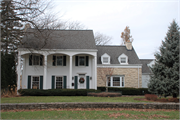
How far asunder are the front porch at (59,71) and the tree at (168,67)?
873 centimetres

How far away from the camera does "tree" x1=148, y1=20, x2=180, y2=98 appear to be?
14.4 m

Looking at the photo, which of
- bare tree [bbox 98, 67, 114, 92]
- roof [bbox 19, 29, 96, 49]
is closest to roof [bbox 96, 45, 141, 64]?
bare tree [bbox 98, 67, 114, 92]

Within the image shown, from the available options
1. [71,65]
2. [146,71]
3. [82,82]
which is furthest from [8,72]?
[146,71]

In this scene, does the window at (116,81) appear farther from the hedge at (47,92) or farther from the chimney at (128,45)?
the hedge at (47,92)

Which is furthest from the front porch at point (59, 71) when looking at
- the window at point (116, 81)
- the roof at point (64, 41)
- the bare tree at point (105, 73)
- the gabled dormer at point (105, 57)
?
the window at point (116, 81)

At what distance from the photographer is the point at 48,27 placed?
1600cm

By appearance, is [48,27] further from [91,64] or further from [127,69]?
[127,69]

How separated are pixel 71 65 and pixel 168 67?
35.8ft

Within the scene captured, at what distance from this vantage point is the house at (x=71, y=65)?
21.9m

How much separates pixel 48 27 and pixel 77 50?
21.2ft

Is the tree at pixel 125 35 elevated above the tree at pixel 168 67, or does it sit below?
above

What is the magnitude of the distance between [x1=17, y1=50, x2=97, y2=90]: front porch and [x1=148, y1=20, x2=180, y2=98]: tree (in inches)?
344

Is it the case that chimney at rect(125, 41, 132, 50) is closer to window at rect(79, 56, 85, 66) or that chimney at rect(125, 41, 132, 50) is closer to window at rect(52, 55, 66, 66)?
window at rect(79, 56, 85, 66)

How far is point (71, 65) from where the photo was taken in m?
21.9
